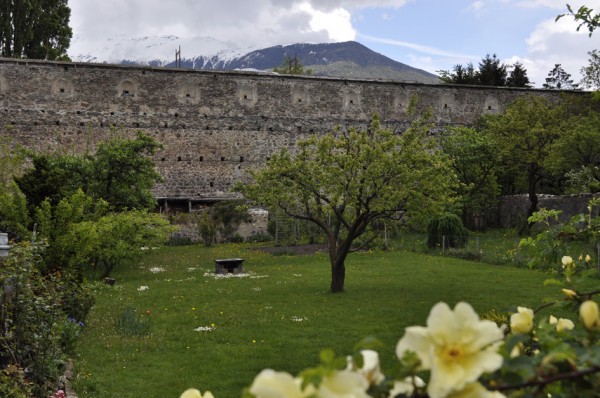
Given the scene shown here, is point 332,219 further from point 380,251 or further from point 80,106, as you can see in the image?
point 80,106

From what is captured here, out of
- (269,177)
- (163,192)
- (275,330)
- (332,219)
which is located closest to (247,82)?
(163,192)

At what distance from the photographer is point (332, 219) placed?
22859 millimetres

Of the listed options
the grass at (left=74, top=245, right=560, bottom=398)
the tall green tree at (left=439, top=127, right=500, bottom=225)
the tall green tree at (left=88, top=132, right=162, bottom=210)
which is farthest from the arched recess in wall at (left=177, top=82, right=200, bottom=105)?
the tall green tree at (left=439, top=127, right=500, bottom=225)

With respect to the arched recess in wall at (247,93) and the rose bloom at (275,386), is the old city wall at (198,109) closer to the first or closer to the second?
the arched recess in wall at (247,93)

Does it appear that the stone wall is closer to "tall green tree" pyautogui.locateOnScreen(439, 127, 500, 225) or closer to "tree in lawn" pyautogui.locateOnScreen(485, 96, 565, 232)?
"tree in lawn" pyautogui.locateOnScreen(485, 96, 565, 232)

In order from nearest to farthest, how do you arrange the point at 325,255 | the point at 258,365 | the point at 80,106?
the point at 258,365
the point at 325,255
the point at 80,106

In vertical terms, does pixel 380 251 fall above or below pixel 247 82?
below

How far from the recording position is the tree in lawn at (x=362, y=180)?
12953 mm

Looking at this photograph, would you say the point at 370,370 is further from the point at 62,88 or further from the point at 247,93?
the point at 247,93

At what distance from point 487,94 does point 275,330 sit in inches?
1121

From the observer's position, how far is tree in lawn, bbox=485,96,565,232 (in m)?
26.6

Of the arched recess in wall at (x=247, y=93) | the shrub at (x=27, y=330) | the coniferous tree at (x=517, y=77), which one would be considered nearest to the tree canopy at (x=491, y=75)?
the coniferous tree at (x=517, y=77)

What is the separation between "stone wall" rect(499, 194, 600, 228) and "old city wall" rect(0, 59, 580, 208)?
655 cm

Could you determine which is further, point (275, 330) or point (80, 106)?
point (80, 106)
